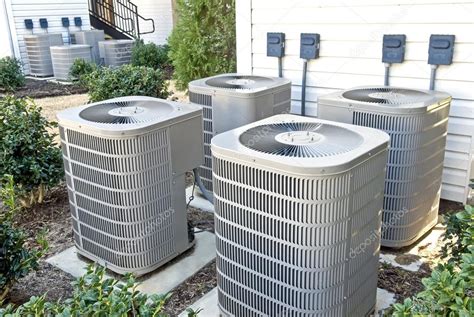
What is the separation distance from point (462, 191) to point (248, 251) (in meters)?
2.41

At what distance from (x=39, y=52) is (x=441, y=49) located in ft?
33.3

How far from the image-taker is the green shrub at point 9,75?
9195 millimetres

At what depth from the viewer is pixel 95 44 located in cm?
1214

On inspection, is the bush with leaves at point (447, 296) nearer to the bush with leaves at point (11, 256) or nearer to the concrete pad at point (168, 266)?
the concrete pad at point (168, 266)

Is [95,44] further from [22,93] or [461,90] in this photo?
[461,90]

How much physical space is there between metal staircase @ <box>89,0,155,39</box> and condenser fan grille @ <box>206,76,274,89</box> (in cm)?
1035

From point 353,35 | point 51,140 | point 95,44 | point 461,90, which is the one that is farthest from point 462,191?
point 95,44

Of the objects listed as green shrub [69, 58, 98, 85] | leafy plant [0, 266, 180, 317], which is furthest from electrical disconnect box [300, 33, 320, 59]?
green shrub [69, 58, 98, 85]

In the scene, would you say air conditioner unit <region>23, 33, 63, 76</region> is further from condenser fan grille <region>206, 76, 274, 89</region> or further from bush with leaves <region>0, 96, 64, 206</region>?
condenser fan grille <region>206, 76, 274, 89</region>

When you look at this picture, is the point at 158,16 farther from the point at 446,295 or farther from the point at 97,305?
the point at 446,295

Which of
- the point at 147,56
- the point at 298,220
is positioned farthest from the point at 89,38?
the point at 298,220

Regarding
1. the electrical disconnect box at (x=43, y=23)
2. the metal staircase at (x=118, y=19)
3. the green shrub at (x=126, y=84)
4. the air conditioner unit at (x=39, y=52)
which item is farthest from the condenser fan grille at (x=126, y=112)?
the metal staircase at (x=118, y=19)

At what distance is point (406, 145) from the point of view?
9.55 ft

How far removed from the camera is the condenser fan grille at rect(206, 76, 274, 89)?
3853 millimetres
